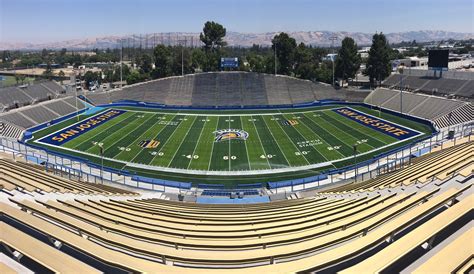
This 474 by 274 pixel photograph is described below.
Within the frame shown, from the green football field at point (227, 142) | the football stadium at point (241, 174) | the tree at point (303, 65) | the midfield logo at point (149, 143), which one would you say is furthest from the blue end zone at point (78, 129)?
the tree at point (303, 65)

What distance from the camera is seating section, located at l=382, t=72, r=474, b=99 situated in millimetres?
49881

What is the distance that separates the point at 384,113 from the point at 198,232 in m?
47.6

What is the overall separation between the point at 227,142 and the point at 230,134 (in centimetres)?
326

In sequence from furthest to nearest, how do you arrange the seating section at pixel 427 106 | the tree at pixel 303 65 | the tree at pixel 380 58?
the tree at pixel 303 65
the tree at pixel 380 58
the seating section at pixel 427 106

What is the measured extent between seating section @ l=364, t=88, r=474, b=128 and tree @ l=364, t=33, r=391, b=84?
4.41m

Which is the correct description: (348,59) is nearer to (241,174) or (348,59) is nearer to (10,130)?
(241,174)

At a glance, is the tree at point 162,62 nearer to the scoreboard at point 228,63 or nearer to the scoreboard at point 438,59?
the scoreboard at point 228,63

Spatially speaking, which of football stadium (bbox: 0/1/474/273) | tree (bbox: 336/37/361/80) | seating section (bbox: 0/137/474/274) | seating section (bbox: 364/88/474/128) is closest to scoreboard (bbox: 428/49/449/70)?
football stadium (bbox: 0/1/474/273)

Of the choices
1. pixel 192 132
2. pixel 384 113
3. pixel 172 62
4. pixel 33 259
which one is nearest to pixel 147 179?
pixel 192 132

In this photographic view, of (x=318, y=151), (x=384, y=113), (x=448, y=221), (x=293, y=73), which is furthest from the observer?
(x=293, y=73)

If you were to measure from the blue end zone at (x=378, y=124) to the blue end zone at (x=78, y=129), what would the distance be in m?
33.9

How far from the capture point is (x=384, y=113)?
50.8 m

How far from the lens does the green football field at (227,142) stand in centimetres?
3152

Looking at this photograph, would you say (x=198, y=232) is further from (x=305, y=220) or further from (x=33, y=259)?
(x=33, y=259)
